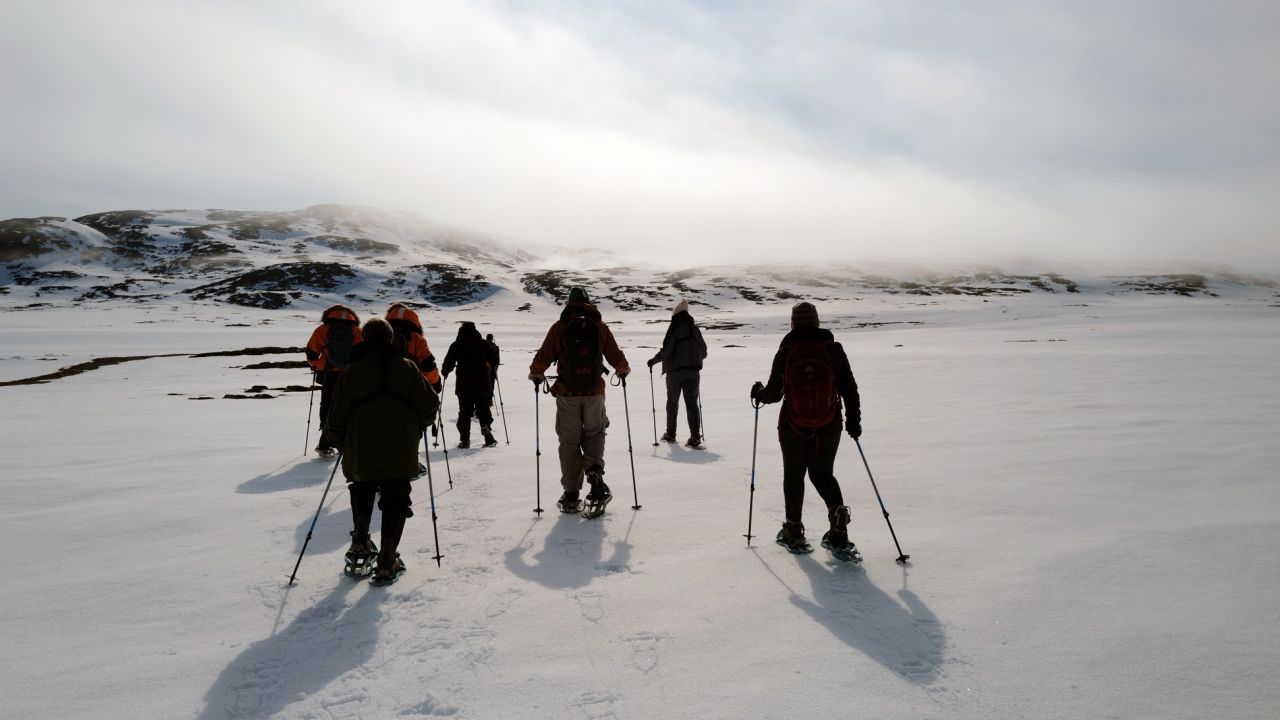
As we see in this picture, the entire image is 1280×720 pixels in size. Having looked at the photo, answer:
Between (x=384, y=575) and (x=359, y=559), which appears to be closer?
(x=384, y=575)

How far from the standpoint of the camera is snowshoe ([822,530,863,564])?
5355mm

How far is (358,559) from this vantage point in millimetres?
5340

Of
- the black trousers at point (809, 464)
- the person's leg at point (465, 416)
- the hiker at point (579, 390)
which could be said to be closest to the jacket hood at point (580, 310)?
the hiker at point (579, 390)

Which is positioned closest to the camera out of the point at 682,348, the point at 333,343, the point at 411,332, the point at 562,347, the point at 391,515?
the point at 391,515

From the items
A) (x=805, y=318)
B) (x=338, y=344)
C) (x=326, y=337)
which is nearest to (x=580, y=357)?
(x=805, y=318)

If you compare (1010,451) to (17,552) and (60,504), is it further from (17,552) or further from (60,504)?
(60,504)

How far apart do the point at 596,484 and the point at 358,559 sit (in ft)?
8.54

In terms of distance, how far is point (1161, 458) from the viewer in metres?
8.26

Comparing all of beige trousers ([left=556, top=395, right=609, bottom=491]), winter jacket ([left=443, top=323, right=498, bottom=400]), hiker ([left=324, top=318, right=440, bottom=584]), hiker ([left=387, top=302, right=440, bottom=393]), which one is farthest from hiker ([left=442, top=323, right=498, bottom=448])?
hiker ([left=324, top=318, right=440, bottom=584])

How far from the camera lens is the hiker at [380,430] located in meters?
5.07

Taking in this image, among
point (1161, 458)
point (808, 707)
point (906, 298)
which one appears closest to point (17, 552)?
point (808, 707)

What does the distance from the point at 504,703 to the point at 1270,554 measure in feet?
21.5

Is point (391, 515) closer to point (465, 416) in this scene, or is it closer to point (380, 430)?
point (380, 430)

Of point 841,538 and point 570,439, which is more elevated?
point 570,439
